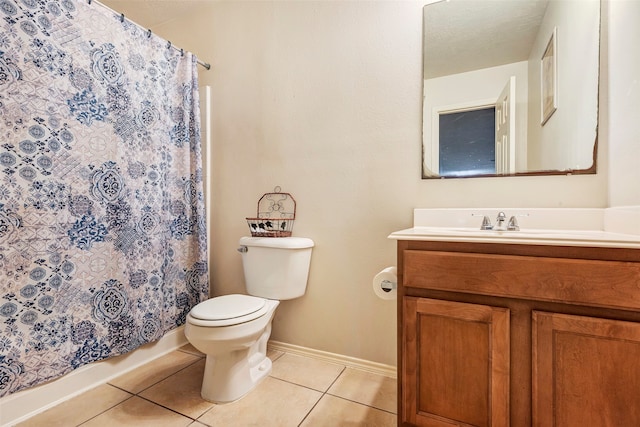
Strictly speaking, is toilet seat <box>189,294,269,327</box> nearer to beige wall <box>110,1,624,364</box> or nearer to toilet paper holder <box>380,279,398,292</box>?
beige wall <box>110,1,624,364</box>

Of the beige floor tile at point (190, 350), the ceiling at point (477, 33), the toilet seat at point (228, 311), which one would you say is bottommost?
the beige floor tile at point (190, 350)

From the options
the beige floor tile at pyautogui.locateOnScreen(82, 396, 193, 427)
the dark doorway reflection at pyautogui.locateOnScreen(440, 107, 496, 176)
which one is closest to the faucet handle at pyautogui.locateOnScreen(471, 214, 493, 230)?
the dark doorway reflection at pyautogui.locateOnScreen(440, 107, 496, 176)

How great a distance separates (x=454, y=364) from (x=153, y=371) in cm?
153

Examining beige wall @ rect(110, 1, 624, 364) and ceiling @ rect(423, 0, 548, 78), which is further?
beige wall @ rect(110, 1, 624, 364)

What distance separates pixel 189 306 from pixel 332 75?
166 cm

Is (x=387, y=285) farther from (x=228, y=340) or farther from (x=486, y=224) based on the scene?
(x=228, y=340)

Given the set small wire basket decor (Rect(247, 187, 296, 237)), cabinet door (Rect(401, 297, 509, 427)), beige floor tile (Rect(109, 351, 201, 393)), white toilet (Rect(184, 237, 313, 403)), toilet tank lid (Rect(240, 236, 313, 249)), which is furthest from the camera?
small wire basket decor (Rect(247, 187, 296, 237))

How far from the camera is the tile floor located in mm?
1262

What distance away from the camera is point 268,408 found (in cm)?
134

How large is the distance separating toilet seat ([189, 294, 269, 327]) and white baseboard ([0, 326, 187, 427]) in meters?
0.59

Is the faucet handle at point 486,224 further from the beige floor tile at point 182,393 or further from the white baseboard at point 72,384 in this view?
the white baseboard at point 72,384

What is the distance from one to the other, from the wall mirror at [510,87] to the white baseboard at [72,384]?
182 centimetres

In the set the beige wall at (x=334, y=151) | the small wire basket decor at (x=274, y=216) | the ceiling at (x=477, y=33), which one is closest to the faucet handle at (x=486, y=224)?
the beige wall at (x=334, y=151)

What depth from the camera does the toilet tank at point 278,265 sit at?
167 centimetres
